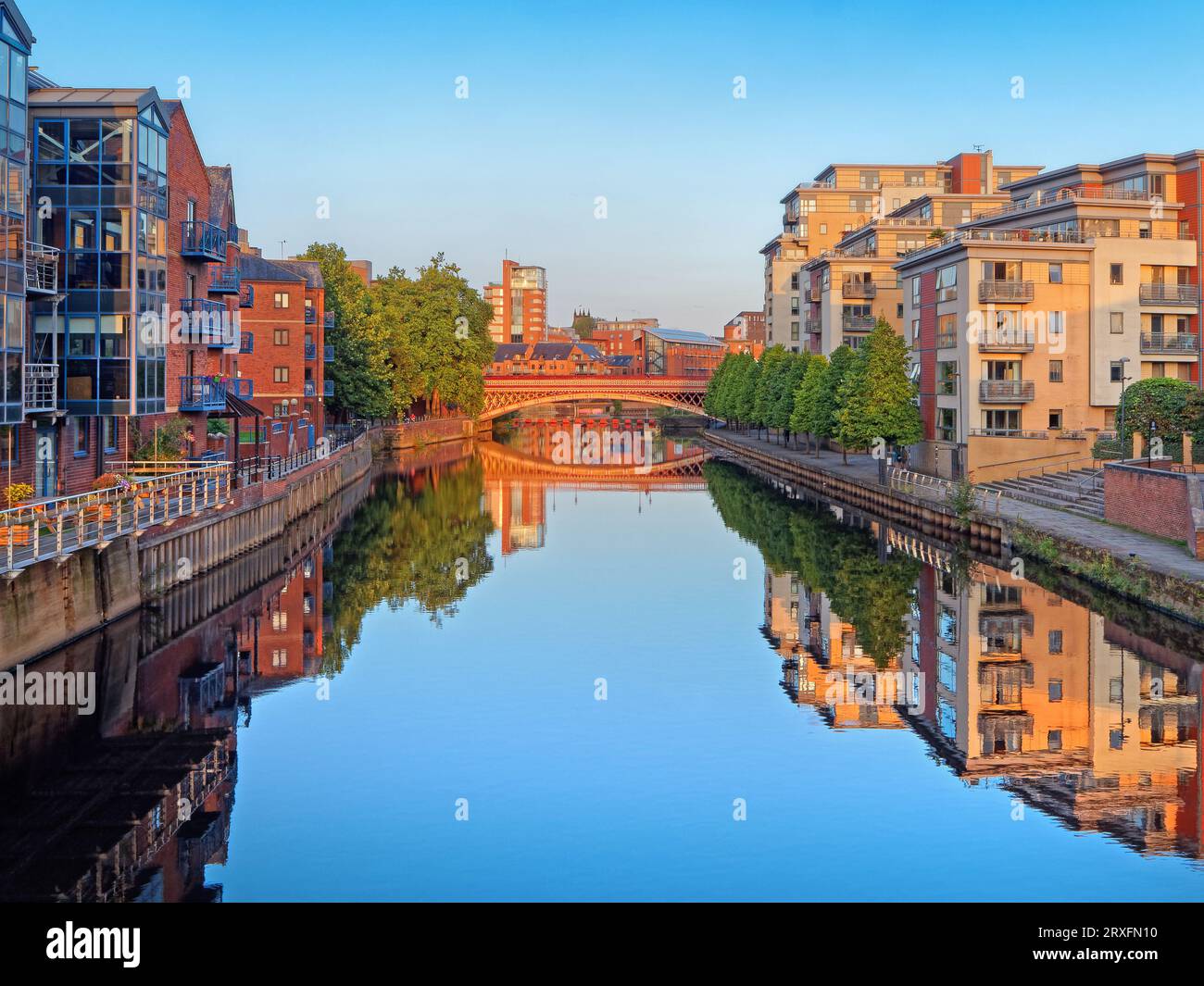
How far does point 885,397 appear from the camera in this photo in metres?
59.1

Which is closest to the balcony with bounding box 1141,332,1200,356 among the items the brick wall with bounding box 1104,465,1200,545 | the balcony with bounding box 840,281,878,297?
the brick wall with bounding box 1104,465,1200,545

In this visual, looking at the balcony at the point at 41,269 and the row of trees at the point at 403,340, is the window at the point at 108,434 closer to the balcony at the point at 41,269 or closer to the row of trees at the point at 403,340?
the balcony at the point at 41,269

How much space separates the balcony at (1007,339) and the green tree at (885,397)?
4917 mm

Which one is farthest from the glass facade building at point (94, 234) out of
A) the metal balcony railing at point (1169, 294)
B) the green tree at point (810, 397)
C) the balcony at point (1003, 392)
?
the green tree at point (810, 397)

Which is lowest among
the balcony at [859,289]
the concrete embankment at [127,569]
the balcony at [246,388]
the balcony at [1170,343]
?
the concrete embankment at [127,569]

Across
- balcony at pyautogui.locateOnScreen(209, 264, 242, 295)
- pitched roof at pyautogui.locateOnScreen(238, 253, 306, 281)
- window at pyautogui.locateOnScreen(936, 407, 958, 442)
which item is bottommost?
window at pyautogui.locateOnScreen(936, 407, 958, 442)

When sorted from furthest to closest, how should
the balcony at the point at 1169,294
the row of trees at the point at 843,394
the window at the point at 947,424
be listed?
the row of trees at the point at 843,394
the window at the point at 947,424
the balcony at the point at 1169,294

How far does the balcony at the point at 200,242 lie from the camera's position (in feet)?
146

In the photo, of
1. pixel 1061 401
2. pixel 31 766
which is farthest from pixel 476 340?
pixel 31 766

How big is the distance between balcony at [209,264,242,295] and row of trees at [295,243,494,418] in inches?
996

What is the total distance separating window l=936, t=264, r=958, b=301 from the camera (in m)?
56.8

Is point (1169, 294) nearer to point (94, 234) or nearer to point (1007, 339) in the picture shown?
point (1007, 339)

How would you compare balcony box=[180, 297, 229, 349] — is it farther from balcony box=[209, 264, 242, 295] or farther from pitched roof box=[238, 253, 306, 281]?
pitched roof box=[238, 253, 306, 281]
